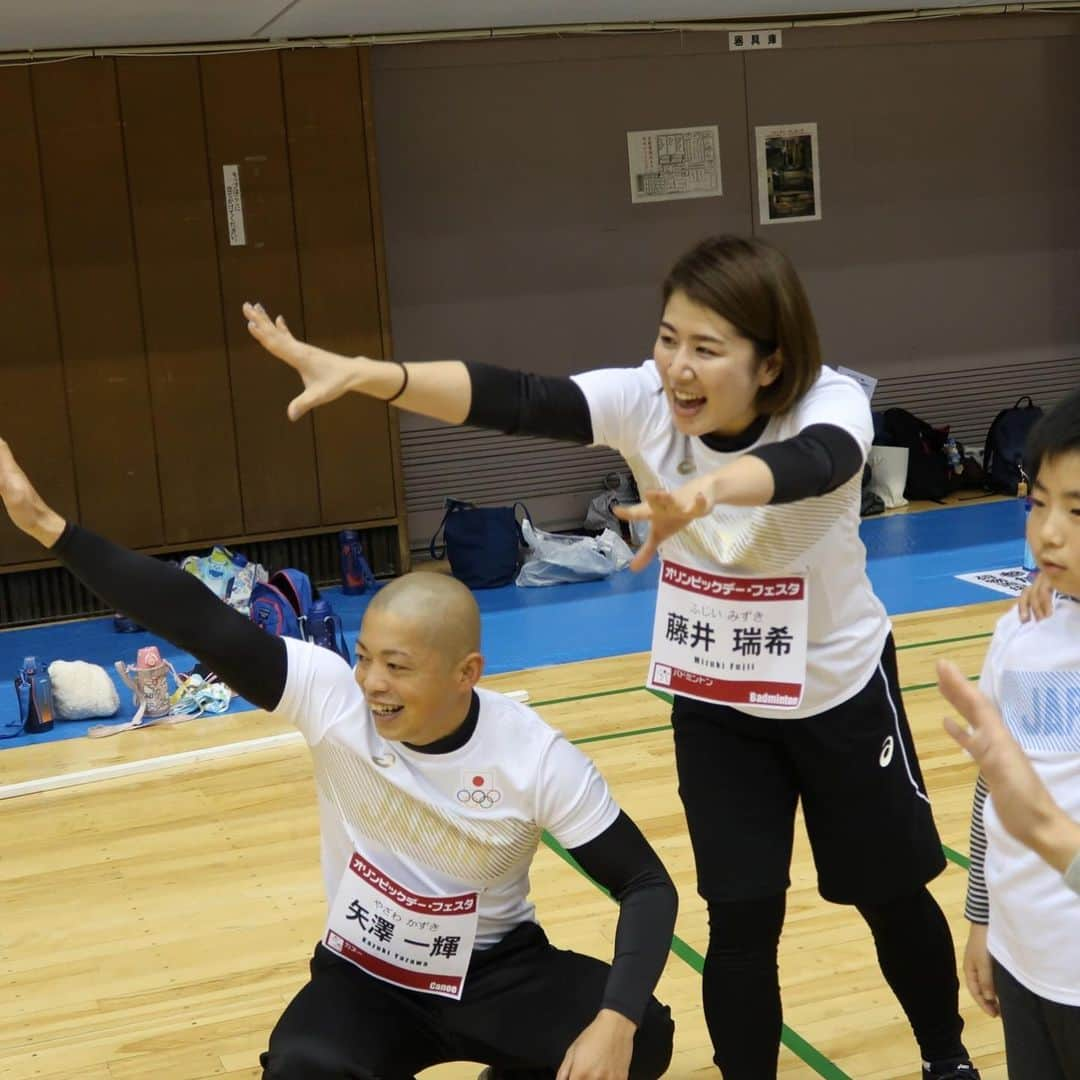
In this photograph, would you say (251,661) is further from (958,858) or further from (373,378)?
(958,858)

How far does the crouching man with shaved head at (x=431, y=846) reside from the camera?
2.26 metres

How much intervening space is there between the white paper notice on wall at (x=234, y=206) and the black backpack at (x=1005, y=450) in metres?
4.11

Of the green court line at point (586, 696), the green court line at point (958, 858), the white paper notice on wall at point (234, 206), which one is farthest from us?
the white paper notice on wall at point (234, 206)

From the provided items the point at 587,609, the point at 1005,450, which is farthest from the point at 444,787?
the point at 1005,450

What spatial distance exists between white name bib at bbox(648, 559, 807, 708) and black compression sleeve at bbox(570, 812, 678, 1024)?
0.24 metres

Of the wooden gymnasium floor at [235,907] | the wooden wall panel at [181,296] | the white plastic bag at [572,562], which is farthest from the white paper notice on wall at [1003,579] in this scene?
the wooden wall panel at [181,296]

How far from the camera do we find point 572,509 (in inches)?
327

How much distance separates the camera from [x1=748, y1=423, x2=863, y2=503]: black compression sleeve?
6.57 feet

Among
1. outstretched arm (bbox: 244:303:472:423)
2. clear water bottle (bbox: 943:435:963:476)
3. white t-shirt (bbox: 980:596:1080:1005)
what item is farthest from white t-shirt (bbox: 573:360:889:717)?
clear water bottle (bbox: 943:435:963:476)

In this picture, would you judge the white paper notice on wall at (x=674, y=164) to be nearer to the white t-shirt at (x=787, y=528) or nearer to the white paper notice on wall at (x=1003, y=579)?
the white paper notice on wall at (x=1003, y=579)

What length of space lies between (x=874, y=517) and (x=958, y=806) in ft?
13.8

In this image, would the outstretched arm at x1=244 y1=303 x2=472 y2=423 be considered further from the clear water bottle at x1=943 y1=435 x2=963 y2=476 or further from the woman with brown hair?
the clear water bottle at x1=943 y1=435 x2=963 y2=476

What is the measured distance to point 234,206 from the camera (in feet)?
23.3

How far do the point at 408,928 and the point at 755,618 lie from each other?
2.22 feet
